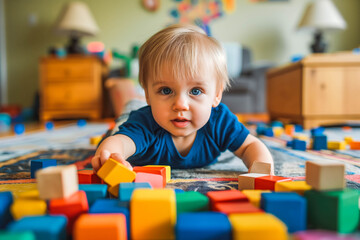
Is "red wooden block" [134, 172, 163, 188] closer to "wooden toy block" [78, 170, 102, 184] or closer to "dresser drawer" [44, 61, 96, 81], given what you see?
"wooden toy block" [78, 170, 102, 184]

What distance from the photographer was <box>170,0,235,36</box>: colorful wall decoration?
3624mm

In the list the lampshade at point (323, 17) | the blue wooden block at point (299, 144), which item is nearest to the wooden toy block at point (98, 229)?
the blue wooden block at point (299, 144)

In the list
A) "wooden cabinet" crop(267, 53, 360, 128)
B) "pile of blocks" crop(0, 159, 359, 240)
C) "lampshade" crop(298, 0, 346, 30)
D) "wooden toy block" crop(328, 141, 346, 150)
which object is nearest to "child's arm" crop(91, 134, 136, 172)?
"pile of blocks" crop(0, 159, 359, 240)

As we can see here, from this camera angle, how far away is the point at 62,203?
0.42 metres

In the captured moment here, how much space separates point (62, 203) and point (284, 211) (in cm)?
32

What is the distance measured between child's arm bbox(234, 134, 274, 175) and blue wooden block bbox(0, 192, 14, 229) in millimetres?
517

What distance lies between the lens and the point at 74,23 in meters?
3.06

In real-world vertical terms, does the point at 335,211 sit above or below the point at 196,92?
below

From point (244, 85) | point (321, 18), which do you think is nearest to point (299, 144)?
point (244, 85)

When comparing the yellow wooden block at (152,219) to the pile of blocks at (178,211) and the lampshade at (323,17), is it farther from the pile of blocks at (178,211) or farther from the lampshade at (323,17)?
the lampshade at (323,17)

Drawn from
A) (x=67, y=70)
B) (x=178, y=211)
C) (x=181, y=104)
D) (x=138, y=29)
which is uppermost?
(x=138, y=29)

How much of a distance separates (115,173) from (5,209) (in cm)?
18

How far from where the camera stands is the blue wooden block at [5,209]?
1.36 ft

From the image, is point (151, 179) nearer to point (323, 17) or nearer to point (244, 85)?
point (244, 85)
